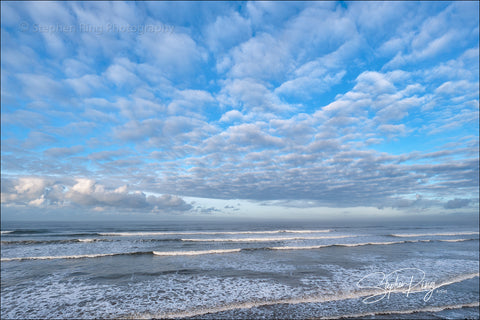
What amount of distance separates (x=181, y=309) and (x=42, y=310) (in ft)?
20.4

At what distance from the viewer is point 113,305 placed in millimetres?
9953

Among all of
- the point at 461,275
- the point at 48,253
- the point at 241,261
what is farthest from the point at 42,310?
the point at 461,275

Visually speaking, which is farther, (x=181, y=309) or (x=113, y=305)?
(x=113, y=305)

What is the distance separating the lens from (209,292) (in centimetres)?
1145

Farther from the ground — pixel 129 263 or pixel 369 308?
Result: pixel 369 308

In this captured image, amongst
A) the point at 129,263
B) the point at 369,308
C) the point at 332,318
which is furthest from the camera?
the point at 129,263

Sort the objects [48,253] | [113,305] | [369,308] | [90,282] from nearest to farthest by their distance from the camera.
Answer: [369,308] → [113,305] → [90,282] → [48,253]

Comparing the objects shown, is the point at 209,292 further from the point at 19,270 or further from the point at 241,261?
the point at 19,270

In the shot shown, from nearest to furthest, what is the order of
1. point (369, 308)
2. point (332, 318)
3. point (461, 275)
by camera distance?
point (332, 318) < point (369, 308) < point (461, 275)

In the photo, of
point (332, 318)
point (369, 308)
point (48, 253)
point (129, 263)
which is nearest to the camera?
point (332, 318)

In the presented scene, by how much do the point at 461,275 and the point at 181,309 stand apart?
59.2 ft

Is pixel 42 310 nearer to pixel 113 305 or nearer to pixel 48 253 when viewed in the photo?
pixel 113 305

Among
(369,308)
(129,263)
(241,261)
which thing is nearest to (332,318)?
(369,308)

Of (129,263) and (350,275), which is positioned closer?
(350,275)
